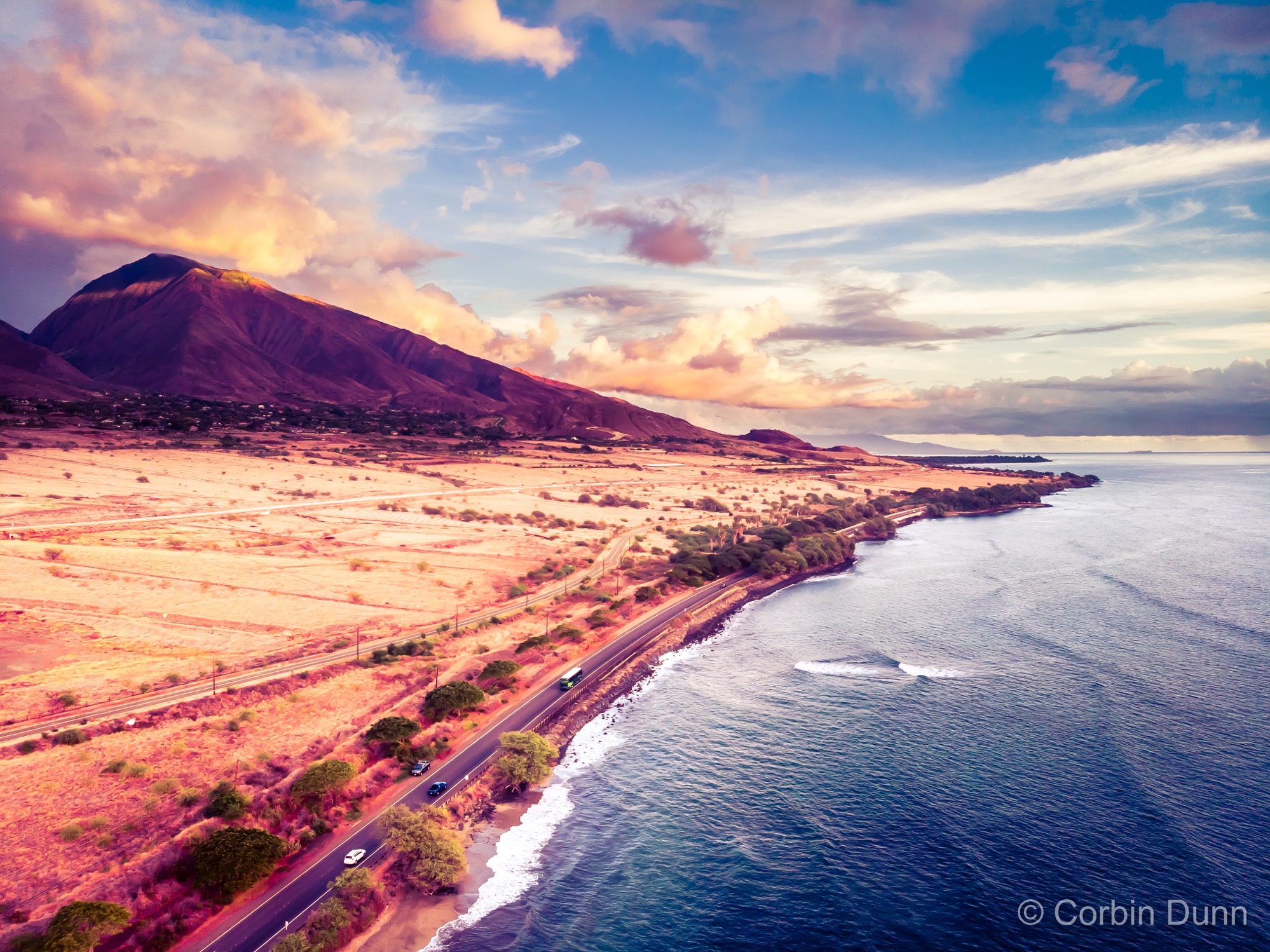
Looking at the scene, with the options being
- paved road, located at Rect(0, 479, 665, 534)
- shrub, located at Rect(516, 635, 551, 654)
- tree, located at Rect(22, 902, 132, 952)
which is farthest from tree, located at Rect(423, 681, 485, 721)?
paved road, located at Rect(0, 479, 665, 534)

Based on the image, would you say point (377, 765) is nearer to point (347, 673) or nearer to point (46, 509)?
point (347, 673)

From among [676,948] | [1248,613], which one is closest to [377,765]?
[676,948]

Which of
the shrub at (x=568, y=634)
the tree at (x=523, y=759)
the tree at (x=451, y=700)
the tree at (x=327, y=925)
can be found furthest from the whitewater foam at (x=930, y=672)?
the tree at (x=327, y=925)

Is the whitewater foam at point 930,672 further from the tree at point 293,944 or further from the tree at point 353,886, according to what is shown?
the tree at point 293,944

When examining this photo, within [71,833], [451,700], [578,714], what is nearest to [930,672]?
[578,714]

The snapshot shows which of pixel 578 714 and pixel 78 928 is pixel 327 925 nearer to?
pixel 78 928

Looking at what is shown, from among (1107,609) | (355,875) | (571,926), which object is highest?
(1107,609)

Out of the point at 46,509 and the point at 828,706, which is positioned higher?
the point at 46,509
